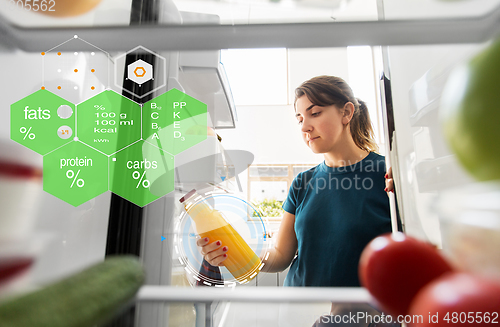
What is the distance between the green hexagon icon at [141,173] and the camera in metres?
0.55

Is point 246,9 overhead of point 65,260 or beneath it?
overhead

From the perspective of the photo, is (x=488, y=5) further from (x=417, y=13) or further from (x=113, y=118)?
(x=113, y=118)

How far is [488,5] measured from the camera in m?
0.22

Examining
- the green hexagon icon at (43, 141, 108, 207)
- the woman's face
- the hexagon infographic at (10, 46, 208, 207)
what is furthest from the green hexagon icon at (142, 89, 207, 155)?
the woman's face

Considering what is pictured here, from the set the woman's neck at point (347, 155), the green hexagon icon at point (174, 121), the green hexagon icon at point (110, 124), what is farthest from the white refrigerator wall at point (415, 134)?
the green hexagon icon at point (110, 124)

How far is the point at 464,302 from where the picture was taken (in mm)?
63

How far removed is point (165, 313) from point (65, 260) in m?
0.23

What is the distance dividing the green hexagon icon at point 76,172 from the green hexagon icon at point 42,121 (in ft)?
0.07

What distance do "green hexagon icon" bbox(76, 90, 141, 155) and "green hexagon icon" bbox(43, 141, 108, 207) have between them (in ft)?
0.08

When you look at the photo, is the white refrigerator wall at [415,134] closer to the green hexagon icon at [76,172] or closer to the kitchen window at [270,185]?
the kitchen window at [270,185]

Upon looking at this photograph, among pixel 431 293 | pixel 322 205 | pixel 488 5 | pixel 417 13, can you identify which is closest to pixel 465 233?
pixel 431 293

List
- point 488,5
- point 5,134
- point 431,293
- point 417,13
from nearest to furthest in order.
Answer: point 431,293 → point 488,5 → point 417,13 → point 5,134

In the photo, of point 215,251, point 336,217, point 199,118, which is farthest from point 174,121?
point 336,217

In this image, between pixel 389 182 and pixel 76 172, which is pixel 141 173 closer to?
pixel 76 172
